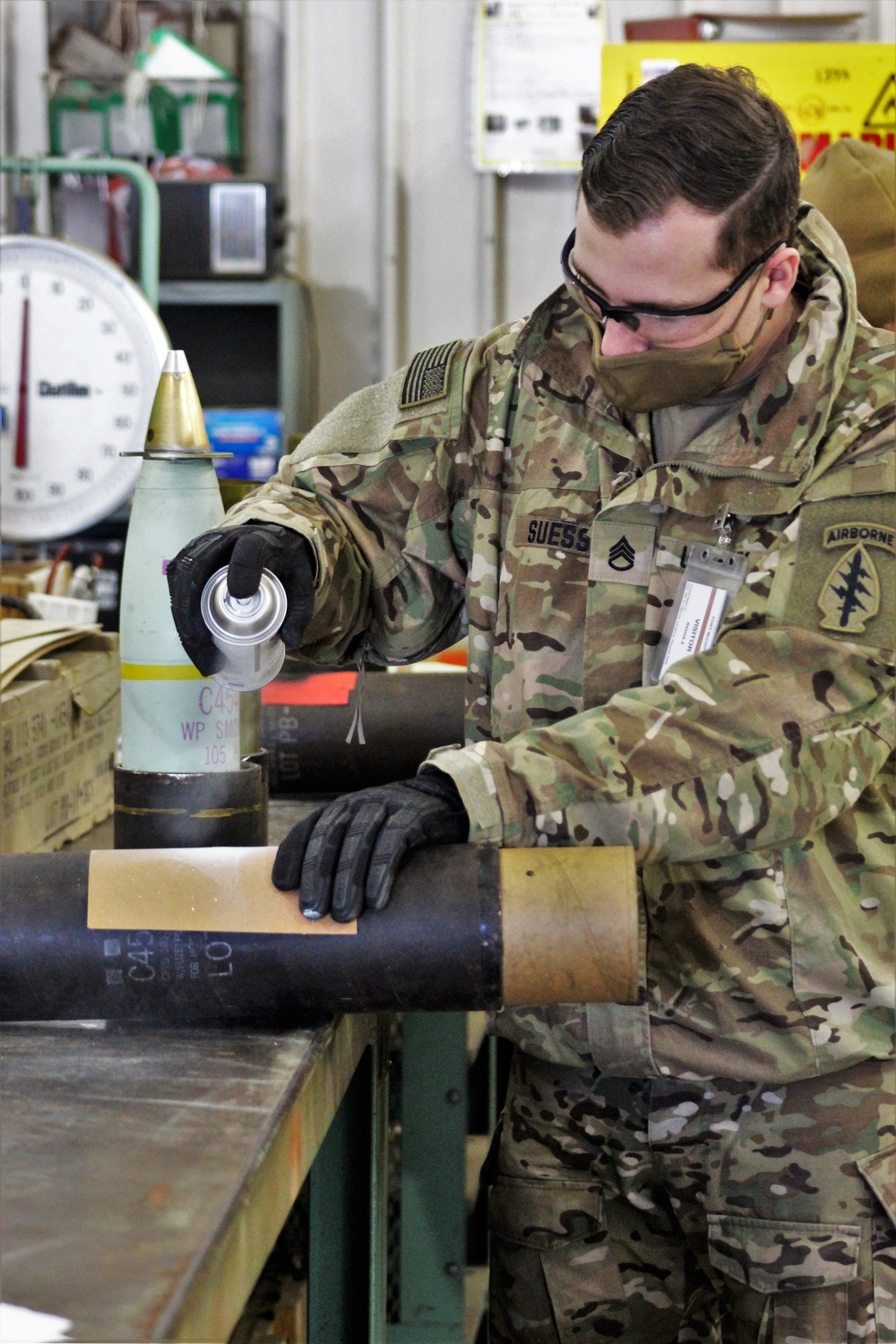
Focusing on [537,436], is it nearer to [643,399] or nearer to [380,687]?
[643,399]

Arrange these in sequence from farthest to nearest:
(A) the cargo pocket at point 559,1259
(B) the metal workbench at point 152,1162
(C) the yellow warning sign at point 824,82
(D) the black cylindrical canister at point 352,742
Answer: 1. (C) the yellow warning sign at point 824,82
2. (D) the black cylindrical canister at point 352,742
3. (A) the cargo pocket at point 559,1259
4. (B) the metal workbench at point 152,1162

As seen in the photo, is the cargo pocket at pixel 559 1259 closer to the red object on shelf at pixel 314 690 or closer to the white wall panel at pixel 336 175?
the red object on shelf at pixel 314 690

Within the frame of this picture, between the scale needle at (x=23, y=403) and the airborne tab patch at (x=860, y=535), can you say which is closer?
the airborne tab patch at (x=860, y=535)

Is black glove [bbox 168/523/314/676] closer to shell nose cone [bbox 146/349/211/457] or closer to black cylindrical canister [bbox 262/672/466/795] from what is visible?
shell nose cone [bbox 146/349/211/457]

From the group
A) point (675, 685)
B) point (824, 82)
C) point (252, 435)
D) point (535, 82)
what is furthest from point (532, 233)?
point (675, 685)

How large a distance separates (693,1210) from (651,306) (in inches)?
29.0

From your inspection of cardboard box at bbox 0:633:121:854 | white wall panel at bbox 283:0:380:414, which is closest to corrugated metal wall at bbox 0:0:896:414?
white wall panel at bbox 283:0:380:414

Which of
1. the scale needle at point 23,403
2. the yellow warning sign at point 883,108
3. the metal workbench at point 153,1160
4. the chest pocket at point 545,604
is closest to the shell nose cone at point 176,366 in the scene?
the chest pocket at point 545,604

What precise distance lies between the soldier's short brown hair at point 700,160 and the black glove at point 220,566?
13.9 inches

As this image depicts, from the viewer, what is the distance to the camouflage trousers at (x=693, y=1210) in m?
1.12

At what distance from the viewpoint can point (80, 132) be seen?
293cm

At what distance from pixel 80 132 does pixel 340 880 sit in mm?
2485

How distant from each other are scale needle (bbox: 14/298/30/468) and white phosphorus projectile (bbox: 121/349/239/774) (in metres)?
1.53

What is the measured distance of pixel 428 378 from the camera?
50.6 inches
